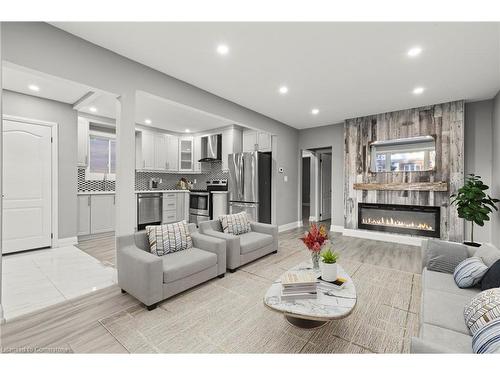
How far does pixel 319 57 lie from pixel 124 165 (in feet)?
8.79

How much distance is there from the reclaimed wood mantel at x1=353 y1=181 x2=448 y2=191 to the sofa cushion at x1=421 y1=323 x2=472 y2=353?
3750 mm

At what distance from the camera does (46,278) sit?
110 inches

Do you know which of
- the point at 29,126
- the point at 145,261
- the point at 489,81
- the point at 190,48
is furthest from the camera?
the point at 29,126

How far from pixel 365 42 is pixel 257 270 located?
3.01 meters

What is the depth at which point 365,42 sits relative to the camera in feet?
7.82

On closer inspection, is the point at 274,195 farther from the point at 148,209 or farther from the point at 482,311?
the point at 482,311

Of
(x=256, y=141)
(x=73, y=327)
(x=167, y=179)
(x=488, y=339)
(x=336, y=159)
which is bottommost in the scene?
(x=73, y=327)

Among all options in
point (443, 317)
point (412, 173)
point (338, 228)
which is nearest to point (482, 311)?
point (443, 317)

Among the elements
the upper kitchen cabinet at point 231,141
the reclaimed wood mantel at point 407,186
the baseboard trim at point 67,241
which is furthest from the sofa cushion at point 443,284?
the baseboard trim at point 67,241

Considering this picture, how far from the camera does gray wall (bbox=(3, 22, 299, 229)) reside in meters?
2.06

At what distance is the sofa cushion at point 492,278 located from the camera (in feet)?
5.25
